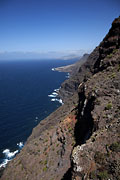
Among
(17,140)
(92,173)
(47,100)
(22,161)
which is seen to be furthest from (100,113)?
(47,100)

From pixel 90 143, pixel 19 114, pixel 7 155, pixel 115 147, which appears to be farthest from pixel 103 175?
pixel 19 114

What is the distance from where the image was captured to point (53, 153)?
97.7ft

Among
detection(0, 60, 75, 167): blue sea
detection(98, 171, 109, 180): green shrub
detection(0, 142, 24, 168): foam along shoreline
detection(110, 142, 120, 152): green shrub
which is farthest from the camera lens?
detection(0, 60, 75, 167): blue sea

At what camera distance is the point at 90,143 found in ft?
48.1

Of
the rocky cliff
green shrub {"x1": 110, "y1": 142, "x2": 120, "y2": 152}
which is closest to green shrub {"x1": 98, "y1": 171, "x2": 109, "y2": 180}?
the rocky cliff

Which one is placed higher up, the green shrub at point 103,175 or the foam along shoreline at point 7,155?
the green shrub at point 103,175

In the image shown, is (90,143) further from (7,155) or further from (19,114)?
(19,114)

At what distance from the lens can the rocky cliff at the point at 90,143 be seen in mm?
12492

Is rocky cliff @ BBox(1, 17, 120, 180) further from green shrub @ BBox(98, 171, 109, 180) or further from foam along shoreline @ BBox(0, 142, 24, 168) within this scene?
foam along shoreline @ BBox(0, 142, 24, 168)

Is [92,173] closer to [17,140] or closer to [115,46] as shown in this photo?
[115,46]

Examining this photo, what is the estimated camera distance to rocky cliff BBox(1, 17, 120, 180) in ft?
41.0

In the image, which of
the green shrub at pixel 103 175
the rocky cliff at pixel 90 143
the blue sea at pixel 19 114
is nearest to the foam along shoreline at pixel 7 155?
the blue sea at pixel 19 114

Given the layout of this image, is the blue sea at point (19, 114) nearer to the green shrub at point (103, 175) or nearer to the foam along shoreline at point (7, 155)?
the foam along shoreline at point (7, 155)

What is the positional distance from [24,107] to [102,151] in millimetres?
90820
